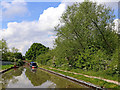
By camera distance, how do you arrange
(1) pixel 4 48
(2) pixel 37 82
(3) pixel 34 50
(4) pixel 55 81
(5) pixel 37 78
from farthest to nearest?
(3) pixel 34 50
(1) pixel 4 48
(5) pixel 37 78
(4) pixel 55 81
(2) pixel 37 82

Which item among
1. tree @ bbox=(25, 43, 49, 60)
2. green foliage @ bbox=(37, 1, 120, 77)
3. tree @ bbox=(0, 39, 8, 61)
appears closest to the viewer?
green foliage @ bbox=(37, 1, 120, 77)

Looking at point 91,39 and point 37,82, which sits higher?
point 91,39

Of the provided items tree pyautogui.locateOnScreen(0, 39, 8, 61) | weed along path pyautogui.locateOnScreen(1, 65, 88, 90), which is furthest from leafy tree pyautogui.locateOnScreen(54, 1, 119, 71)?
tree pyautogui.locateOnScreen(0, 39, 8, 61)

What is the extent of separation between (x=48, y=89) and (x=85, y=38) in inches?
508

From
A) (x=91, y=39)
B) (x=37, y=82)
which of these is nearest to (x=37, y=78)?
(x=37, y=82)

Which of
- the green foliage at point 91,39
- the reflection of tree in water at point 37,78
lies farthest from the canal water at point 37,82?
the green foliage at point 91,39

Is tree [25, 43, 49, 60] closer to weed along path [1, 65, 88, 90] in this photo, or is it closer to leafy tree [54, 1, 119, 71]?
leafy tree [54, 1, 119, 71]

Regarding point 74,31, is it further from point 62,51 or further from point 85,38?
point 62,51

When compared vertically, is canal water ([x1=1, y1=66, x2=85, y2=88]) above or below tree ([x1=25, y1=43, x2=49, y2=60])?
below

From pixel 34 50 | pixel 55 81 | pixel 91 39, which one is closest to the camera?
pixel 55 81

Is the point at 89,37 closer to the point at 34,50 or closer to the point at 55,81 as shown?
the point at 55,81

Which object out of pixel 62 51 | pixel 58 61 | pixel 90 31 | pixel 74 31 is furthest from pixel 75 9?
pixel 58 61

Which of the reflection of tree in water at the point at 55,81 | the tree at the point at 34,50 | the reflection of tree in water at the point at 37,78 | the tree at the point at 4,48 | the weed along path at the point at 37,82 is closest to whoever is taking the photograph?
the weed along path at the point at 37,82

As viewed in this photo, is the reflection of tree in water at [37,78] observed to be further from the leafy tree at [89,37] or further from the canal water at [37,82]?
the leafy tree at [89,37]
